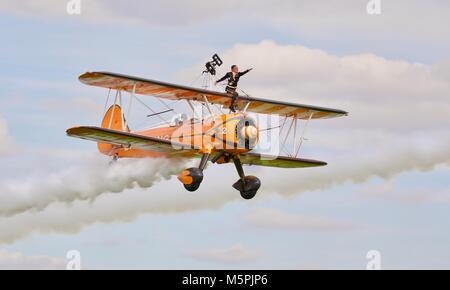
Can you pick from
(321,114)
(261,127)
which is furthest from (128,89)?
(321,114)

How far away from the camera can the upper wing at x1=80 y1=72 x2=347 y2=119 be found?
3109 cm

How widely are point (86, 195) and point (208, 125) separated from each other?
467 centimetres

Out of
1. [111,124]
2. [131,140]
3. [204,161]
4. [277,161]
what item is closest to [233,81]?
[204,161]

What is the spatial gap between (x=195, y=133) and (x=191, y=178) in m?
1.58

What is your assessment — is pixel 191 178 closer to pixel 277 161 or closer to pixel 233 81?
pixel 233 81

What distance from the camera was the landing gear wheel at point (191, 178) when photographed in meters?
31.0

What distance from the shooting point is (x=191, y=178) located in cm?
3100

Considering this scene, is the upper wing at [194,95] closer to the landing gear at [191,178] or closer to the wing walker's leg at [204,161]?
the wing walker's leg at [204,161]

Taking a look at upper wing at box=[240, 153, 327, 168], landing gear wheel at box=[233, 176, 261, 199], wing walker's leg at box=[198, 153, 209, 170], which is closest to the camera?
wing walker's leg at box=[198, 153, 209, 170]

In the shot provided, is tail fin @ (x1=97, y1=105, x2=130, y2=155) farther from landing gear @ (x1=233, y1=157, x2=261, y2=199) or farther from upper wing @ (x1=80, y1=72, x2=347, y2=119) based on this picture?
landing gear @ (x1=233, y1=157, x2=261, y2=199)

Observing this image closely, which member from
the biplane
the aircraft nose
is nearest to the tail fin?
the biplane

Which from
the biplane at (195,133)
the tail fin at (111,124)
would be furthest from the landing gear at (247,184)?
the tail fin at (111,124)

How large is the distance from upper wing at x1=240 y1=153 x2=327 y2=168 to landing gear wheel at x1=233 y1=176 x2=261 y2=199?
662 mm

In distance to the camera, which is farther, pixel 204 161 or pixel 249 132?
pixel 204 161
